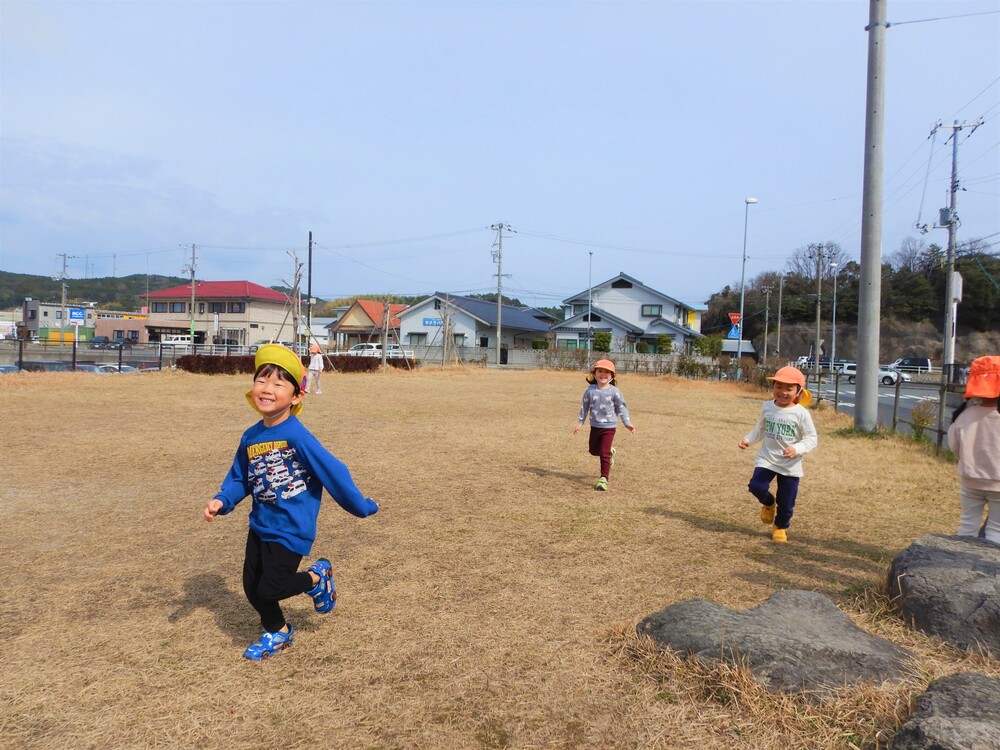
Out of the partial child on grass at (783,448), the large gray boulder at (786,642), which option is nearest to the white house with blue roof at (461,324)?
the partial child on grass at (783,448)

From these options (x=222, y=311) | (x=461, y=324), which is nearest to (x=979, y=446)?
(x=461, y=324)

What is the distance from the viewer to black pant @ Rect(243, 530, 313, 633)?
315cm

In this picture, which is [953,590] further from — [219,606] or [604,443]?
[604,443]

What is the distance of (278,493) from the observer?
3240 mm

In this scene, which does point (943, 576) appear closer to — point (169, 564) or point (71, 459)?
point (169, 564)

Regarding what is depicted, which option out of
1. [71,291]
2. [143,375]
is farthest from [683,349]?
[71,291]

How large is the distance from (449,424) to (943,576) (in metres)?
9.65

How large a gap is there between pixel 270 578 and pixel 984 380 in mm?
4472

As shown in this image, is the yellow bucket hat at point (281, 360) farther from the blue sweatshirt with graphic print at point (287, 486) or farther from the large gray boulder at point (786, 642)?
the large gray boulder at point (786, 642)

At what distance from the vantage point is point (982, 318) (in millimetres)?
55125

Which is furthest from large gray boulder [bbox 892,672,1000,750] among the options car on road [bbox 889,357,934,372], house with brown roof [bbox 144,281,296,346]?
house with brown roof [bbox 144,281,296,346]

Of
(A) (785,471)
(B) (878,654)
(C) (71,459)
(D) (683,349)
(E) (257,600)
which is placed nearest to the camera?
(B) (878,654)

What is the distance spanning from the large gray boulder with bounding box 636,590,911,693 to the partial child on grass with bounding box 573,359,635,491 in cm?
389

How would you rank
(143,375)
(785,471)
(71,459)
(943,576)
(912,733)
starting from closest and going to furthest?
(912,733), (943,576), (785,471), (71,459), (143,375)
